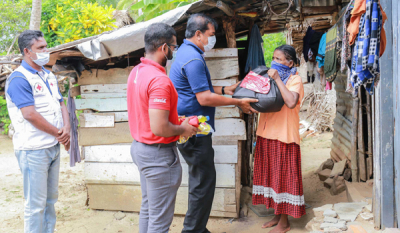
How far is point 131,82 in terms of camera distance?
8.10 ft

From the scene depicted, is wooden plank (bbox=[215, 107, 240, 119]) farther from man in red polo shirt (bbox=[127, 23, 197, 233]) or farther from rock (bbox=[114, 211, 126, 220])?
rock (bbox=[114, 211, 126, 220])

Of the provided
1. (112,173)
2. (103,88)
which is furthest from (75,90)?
(112,173)

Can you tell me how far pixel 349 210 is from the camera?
337 cm

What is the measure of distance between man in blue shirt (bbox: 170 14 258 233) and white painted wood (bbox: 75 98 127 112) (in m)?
1.81

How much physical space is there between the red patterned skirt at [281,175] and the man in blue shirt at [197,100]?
605 millimetres

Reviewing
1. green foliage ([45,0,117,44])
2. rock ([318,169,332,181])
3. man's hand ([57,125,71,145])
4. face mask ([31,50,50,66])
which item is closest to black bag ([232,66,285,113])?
man's hand ([57,125,71,145])

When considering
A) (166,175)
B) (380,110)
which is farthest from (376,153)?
(166,175)

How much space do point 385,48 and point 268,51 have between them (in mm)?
12972

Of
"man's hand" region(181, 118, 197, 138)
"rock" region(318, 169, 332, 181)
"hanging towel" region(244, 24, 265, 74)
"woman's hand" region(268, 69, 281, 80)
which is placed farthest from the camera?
"rock" region(318, 169, 332, 181)

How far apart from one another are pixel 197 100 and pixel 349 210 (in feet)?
6.74

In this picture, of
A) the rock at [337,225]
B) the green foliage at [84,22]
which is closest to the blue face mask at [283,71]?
the rock at [337,225]

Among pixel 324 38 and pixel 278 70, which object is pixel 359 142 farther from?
pixel 278 70

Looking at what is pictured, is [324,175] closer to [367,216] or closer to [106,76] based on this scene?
[367,216]

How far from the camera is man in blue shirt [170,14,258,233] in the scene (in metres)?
2.99
